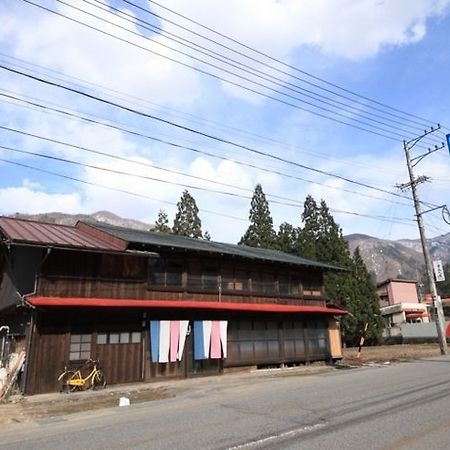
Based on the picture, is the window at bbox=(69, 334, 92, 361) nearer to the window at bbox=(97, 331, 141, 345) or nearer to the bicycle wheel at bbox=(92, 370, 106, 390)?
the window at bbox=(97, 331, 141, 345)

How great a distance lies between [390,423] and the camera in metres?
7.31

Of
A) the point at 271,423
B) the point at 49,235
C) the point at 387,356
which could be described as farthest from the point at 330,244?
the point at 271,423

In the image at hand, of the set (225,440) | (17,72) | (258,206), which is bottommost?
(225,440)

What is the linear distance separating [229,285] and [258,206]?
31.1 metres

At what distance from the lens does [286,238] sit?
5331 centimetres

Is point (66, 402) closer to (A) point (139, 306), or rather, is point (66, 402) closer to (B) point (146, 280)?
(A) point (139, 306)

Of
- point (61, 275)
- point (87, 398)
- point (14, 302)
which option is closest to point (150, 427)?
point (87, 398)

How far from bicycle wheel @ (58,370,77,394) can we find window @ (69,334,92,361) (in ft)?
1.62

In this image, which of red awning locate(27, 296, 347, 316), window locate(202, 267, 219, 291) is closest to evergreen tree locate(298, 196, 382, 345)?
red awning locate(27, 296, 347, 316)

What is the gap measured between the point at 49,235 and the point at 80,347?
15.4 feet

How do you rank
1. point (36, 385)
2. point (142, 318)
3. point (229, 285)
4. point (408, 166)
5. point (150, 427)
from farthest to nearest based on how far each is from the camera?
1. point (408, 166)
2. point (229, 285)
3. point (142, 318)
4. point (36, 385)
5. point (150, 427)

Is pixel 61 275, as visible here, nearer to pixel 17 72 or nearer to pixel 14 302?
pixel 14 302

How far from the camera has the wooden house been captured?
15617 millimetres

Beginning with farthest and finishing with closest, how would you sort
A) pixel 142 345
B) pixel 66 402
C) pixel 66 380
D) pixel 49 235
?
pixel 49 235
pixel 142 345
pixel 66 380
pixel 66 402
